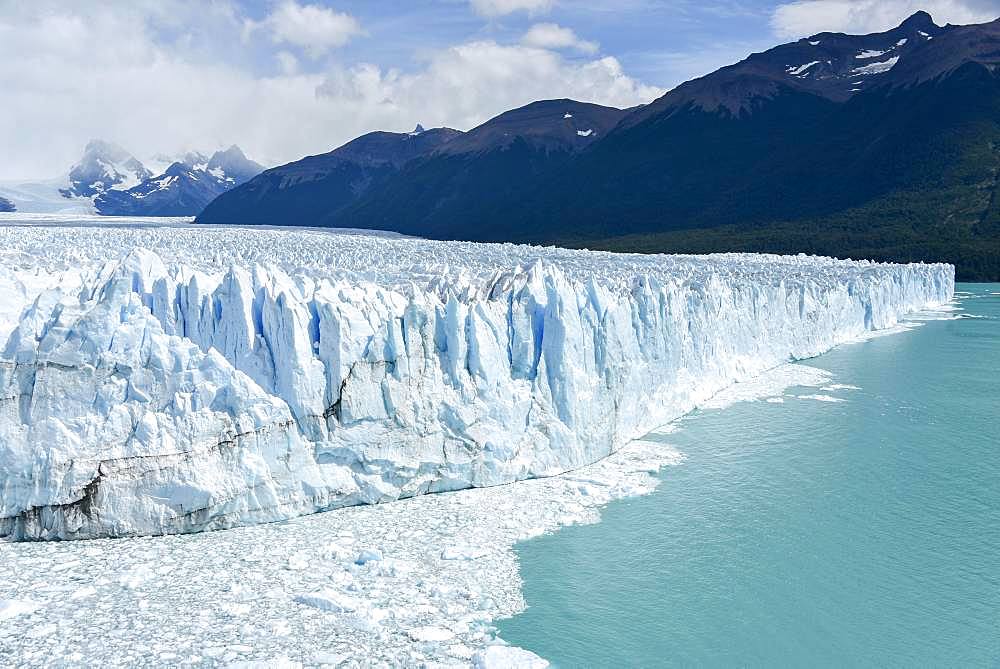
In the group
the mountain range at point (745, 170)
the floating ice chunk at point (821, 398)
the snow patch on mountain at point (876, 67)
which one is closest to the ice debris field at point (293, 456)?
the floating ice chunk at point (821, 398)

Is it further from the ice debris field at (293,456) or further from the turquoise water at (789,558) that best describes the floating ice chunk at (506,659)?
the turquoise water at (789,558)

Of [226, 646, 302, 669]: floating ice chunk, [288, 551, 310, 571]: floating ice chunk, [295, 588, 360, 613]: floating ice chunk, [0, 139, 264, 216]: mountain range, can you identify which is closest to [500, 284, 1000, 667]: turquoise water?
[295, 588, 360, 613]: floating ice chunk

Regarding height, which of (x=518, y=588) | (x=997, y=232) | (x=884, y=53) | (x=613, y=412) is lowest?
(x=518, y=588)

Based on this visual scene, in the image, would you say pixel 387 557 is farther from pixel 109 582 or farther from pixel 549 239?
pixel 549 239

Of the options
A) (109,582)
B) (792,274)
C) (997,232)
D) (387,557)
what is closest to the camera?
(109,582)

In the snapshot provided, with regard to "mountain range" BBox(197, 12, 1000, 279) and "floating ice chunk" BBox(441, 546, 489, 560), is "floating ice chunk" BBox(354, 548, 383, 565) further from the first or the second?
"mountain range" BBox(197, 12, 1000, 279)

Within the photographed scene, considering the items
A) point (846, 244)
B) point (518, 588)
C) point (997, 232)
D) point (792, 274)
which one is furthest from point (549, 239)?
point (518, 588)

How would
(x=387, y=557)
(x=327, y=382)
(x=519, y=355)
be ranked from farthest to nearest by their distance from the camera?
(x=519, y=355) → (x=327, y=382) → (x=387, y=557)
